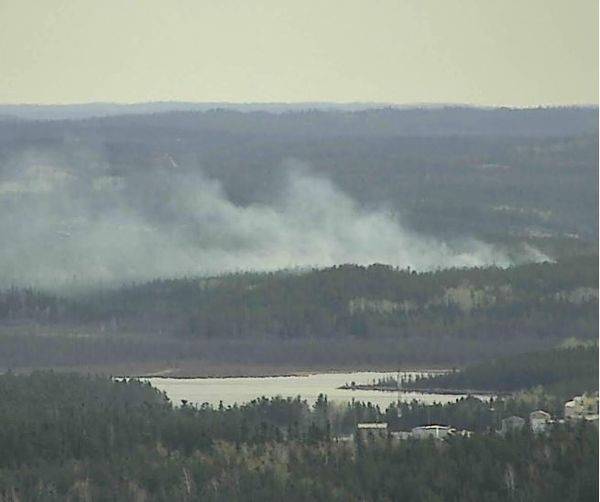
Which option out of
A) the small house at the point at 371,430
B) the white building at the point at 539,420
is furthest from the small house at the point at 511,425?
the small house at the point at 371,430

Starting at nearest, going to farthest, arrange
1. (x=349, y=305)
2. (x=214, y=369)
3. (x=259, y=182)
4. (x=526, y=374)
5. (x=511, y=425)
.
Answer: (x=511, y=425), (x=526, y=374), (x=214, y=369), (x=349, y=305), (x=259, y=182)

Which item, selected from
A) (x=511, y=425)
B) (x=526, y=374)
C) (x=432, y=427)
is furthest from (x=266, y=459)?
(x=526, y=374)

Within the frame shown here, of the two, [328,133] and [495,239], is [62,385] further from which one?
[328,133]

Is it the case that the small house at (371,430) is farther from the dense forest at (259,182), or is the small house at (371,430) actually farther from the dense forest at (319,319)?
the dense forest at (259,182)

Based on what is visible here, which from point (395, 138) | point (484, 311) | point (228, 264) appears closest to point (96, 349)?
point (484, 311)

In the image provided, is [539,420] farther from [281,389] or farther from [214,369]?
[214,369]

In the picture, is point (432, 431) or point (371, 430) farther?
point (371, 430)

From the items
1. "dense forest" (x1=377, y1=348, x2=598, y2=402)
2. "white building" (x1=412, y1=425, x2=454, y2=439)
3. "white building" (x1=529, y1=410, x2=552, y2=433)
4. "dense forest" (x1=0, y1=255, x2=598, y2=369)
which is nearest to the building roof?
"white building" (x1=412, y1=425, x2=454, y2=439)

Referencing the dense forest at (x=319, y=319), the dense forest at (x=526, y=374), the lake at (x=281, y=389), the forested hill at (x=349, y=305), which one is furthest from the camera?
the forested hill at (x=349, y=305)
